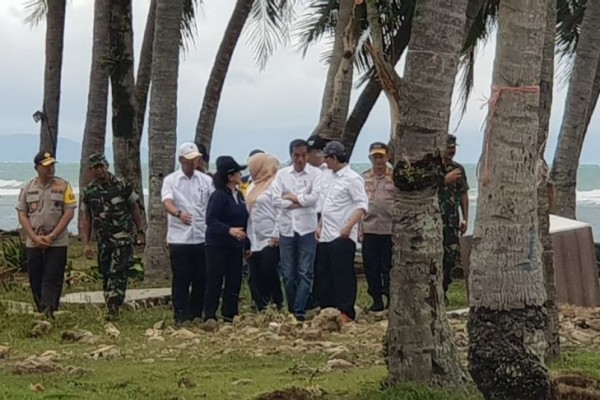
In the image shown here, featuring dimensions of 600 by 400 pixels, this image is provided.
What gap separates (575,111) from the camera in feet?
59.4

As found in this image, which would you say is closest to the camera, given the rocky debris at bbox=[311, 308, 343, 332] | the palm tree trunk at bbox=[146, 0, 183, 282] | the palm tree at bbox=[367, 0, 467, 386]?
the palm tree at bbox=[367, 0, 467, 386]

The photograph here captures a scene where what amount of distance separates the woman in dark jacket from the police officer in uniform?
1480 millimetres

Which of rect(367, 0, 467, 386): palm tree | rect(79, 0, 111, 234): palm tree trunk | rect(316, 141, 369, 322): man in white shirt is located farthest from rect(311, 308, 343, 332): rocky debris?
rect(79, 0, 111, 234): palm tree trunk

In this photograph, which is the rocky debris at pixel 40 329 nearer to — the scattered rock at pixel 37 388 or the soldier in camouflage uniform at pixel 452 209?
the scattered rock at pixel 37 388

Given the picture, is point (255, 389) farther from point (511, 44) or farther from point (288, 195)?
point (288, 195)

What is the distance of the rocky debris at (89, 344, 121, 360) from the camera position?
9.70 metres

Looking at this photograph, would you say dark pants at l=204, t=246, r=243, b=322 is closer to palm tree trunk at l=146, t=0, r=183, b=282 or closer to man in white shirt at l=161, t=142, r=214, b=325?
man in white shirt at l=161, t=142, r=214, b=325

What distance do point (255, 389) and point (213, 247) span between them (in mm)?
3952

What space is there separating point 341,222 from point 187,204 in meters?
1.50

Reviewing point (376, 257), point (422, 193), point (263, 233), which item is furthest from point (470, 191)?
point (422, 193)

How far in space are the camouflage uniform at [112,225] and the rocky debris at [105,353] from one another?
2.23 meters

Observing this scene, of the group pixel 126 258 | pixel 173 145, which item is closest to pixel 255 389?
pixel 126 258

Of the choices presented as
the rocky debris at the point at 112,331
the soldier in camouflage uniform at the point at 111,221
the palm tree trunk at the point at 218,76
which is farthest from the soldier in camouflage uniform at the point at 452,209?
the palm tree trunk at the point at 218,76

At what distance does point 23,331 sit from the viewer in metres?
11.2
